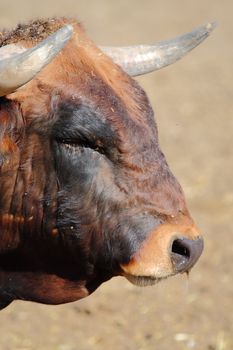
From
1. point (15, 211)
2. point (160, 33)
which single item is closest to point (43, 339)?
point (15, 211)

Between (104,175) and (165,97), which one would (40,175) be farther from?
(165,97)

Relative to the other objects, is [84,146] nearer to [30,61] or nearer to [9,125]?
[9,125]

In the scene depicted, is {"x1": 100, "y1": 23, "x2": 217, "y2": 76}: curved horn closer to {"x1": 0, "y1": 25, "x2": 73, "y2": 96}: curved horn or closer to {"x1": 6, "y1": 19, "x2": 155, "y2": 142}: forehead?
{"x1": 6, "y1": 19, "x2": 155, "y2": 142}: forehead

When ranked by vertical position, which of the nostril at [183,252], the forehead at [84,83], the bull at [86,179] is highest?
the forehead at [84,83]

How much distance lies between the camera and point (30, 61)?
216 inches

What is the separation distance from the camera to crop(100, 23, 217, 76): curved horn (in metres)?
6.73

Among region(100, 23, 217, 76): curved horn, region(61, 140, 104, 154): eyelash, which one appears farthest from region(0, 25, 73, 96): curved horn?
region(100, 23, 217, 76): curved horn

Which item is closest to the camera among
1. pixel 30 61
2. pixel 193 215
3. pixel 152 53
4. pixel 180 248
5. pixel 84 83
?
pixel 30 61

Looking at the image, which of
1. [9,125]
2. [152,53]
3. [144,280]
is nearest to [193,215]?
[152,53]

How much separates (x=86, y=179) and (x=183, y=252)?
768mm

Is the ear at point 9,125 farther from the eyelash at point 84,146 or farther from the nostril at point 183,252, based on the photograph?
the nostril at point 183,252

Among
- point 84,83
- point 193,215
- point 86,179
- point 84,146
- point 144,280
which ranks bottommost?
point 193,215

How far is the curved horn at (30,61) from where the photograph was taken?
215 inches

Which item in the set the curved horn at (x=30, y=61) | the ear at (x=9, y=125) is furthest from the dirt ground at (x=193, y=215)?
the curved horn at (x=30, y=61)
